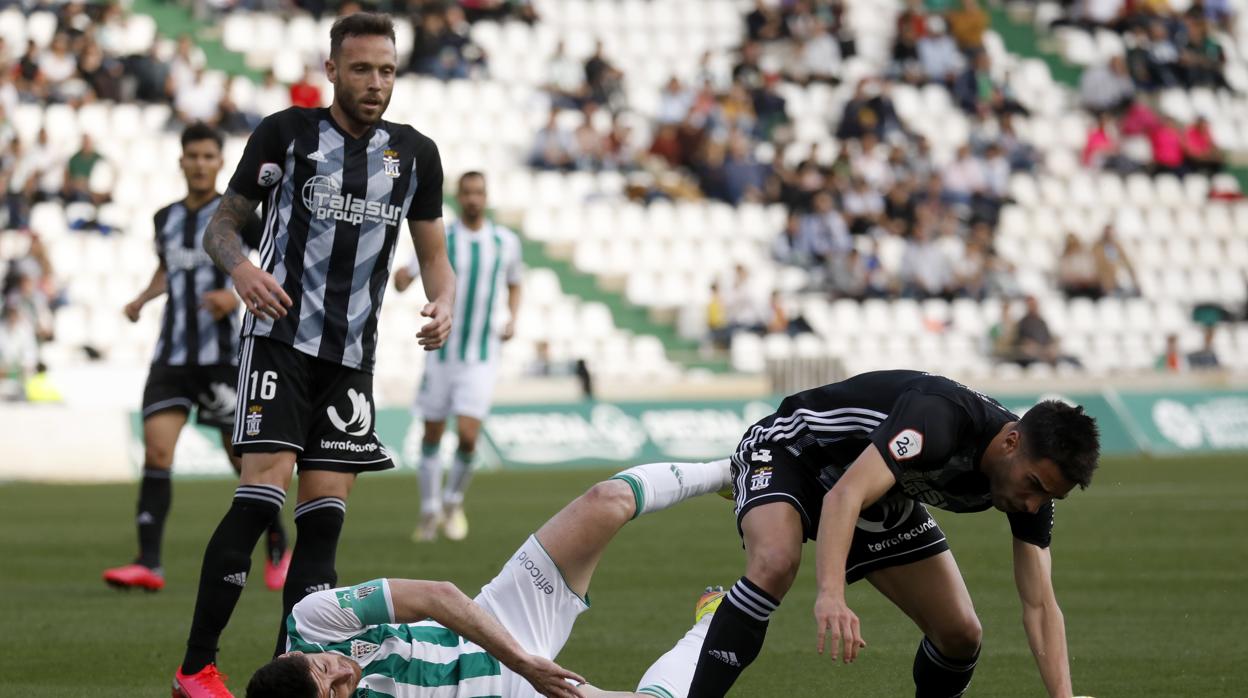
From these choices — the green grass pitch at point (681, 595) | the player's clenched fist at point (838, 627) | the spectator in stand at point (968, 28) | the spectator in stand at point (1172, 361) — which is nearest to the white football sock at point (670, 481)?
the green grass pitch at point (681, 595)

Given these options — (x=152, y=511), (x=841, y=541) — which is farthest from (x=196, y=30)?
(x=841, y=541)

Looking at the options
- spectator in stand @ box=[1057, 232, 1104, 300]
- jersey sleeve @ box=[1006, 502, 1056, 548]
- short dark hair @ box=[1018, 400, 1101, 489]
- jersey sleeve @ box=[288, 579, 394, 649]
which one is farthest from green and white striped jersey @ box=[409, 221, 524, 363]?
spectator in stand @ box=[1057, 232, 1104, 300]

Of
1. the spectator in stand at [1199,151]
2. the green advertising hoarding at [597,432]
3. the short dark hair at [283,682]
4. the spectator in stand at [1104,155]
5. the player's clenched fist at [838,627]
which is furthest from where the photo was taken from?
the spectator in stand at [1199,151]

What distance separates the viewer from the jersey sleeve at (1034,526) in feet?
18.5

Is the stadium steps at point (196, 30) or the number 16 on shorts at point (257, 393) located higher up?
the stadium steps at point (196, 30)

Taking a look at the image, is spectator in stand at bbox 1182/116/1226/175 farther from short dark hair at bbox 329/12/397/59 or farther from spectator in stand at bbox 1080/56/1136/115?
short dark hair at bbox 329/12/397/59

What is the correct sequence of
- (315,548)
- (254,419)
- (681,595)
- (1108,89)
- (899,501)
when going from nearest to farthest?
(899,501) < (254,419) < (315,548) < (681,595) < (1108,89)

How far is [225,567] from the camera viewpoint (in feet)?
21.1

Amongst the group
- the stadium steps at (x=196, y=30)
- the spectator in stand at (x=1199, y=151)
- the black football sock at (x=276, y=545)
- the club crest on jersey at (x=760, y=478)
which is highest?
the stadium steps at (x=196, y=30)

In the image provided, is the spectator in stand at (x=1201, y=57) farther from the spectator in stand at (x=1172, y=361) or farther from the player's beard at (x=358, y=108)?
the player's beard at (x=358, y=108)

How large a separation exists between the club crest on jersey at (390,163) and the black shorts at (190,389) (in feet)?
11.5

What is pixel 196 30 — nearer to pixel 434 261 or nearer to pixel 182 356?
pixel 182 356

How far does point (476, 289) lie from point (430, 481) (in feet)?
5.06

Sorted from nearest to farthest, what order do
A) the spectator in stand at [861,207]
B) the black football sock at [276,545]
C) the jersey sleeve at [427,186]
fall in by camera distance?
the jersey sleeve at [427,186], the black football sock at [276,545], the spectator in stand at [861,207]
